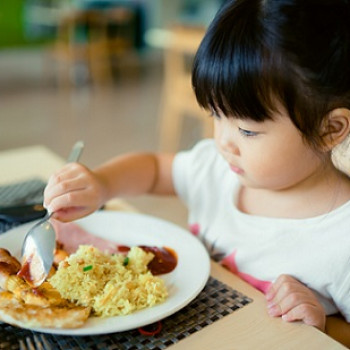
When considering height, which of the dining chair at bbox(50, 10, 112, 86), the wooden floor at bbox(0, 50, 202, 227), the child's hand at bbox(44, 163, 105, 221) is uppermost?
the child's hand at bbox(44, 163, 105, 221)

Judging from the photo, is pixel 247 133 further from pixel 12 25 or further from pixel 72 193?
pixel 12 25

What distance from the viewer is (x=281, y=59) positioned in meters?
0.56

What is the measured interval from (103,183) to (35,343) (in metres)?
0.30

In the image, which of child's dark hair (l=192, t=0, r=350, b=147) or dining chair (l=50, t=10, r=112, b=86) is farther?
dining chair (l=50, t=10, r=112, b=86)

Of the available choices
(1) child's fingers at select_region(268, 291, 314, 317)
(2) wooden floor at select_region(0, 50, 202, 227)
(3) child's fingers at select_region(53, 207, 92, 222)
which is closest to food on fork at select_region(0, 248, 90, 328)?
(3) child's fingers at select_region(53, 207, 92, 222)

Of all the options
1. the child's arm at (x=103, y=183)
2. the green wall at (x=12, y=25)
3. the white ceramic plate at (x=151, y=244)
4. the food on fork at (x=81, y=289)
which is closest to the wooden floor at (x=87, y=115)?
the green wall at (x=12, y=25)

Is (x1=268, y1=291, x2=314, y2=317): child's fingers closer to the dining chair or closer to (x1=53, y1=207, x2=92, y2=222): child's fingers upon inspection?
(x1=53, y1=207, x2=92, y2=222): child's fingers

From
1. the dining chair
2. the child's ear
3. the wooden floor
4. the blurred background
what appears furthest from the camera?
the dining chair

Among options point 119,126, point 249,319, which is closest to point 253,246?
point 249,319

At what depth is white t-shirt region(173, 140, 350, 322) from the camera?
2.15 feet

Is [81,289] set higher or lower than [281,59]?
lower

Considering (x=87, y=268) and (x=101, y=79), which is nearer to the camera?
(x=87, y=268)

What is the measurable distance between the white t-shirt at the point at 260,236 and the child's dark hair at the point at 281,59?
0.16 metres

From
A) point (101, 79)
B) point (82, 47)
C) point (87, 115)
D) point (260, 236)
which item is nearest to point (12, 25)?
point (82, 47)
